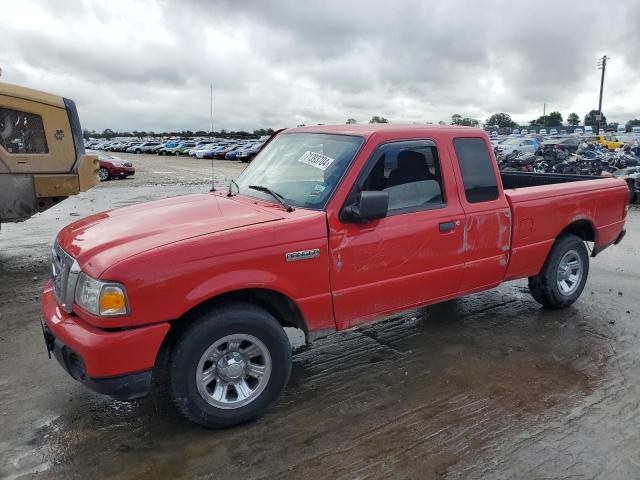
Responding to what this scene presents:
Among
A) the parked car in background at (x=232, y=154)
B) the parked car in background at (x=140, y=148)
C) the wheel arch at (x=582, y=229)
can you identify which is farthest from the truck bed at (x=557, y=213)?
the parked car in background at (x=140, y=148)

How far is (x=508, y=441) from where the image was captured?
11.1 feet

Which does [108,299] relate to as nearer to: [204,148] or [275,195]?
[275,195]

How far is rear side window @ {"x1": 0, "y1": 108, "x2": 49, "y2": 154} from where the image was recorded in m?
7.97

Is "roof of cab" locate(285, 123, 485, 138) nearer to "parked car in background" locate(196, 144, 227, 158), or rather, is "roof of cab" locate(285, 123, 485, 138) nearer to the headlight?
the headlight

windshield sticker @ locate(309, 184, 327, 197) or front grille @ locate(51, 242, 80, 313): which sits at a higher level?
windshield sticker @ locate(309, 184, 327, 197)

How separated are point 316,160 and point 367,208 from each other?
0.76 meters

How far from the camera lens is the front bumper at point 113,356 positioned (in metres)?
3.08

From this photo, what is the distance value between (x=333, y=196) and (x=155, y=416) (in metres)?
1.95

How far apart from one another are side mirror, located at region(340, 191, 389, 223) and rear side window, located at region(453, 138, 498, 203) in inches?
44.3

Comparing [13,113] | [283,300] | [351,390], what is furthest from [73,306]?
[13,113]

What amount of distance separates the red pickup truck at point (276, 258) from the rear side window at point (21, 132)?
4796 mm

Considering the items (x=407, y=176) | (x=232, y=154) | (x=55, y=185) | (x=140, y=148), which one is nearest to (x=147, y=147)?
(x=140, y=148)

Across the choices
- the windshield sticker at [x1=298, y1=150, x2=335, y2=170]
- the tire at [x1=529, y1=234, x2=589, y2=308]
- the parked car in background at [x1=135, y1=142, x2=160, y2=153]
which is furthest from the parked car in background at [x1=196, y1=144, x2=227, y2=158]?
the windshield sticker at [x1=298, y1=150, x2=335, y2=170]

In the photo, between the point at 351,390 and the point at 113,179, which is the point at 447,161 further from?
the point at 113,179
